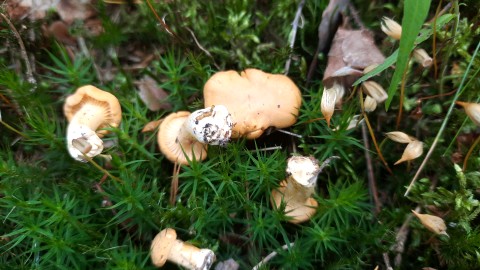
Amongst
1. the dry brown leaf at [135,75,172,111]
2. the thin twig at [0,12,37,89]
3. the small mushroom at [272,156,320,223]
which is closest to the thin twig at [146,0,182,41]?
the dry brown leaf at [135,75,172,111]

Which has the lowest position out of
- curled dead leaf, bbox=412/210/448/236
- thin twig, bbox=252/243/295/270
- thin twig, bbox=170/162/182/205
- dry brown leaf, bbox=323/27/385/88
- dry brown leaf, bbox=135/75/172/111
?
thin twig, bbox=252/243/295/270

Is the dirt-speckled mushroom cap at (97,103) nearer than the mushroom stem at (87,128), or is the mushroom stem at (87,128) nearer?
the mushroom stem at (87,128)

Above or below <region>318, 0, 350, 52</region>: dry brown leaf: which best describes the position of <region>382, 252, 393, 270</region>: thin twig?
below

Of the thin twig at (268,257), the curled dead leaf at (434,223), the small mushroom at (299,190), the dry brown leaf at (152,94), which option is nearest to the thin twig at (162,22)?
the dry brown leaf at (152,94)

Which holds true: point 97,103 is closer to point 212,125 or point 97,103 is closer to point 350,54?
point 212,125

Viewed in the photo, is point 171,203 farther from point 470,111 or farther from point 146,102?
point 470,111

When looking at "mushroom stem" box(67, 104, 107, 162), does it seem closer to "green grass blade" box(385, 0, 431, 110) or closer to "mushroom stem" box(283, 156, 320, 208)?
"mushroom stem" box(283, 156, 320, 208)

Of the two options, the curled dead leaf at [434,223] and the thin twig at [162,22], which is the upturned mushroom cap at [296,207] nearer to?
the curled dead leaf at [434,223]
